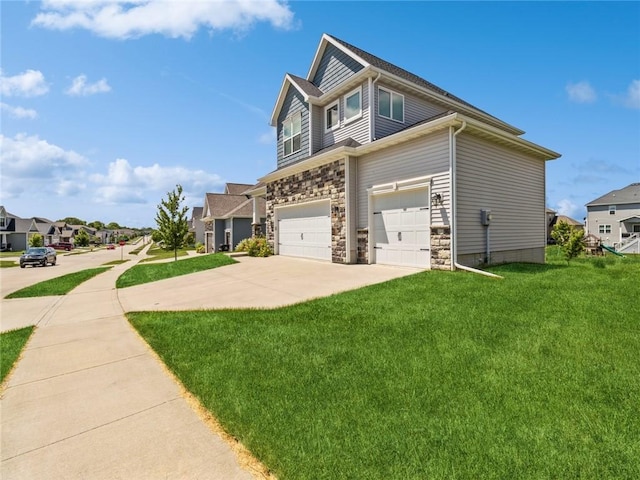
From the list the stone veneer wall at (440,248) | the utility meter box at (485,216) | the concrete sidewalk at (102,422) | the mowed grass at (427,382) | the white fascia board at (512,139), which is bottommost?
the concrete sidewalk at (102,422)

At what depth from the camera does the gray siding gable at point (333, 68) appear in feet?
45.9

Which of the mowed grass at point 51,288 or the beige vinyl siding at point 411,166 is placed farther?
the mowed grass at point 51,288

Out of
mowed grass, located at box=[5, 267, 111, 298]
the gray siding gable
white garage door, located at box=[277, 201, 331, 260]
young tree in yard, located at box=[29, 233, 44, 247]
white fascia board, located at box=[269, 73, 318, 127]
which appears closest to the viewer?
mowed grass, located at box=[5, 267, 111, 298]

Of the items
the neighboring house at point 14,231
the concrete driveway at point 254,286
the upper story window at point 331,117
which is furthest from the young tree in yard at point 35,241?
the upper story window at point 331,117

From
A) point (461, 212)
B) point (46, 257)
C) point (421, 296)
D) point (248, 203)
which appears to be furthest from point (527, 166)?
point (46, 257)

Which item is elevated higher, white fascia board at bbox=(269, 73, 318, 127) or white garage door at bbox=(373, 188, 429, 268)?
white fascia board at bbox=(269, 73, 318, 127)

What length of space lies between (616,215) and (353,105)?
45414 mm

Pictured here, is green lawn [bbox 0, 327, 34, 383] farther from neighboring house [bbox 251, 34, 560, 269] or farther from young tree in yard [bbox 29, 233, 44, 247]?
young tree in yard [bbox 29, 233, 44, 247]

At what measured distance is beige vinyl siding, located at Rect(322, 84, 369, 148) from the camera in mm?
12617

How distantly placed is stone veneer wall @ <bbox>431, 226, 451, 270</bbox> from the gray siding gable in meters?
8.03

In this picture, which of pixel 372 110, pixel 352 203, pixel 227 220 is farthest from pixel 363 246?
pixel 227 220

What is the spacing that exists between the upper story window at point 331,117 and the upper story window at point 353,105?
63 centimetres

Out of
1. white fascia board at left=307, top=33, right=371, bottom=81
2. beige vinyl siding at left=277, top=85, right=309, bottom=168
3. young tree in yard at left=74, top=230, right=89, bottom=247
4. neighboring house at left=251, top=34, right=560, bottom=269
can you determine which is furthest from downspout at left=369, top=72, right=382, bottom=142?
young tree in yard at left=74, top=230, right=89, bottom=247

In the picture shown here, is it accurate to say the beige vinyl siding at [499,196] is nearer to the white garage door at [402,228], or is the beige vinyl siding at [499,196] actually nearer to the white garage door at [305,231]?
the white garage door at [402,228]
